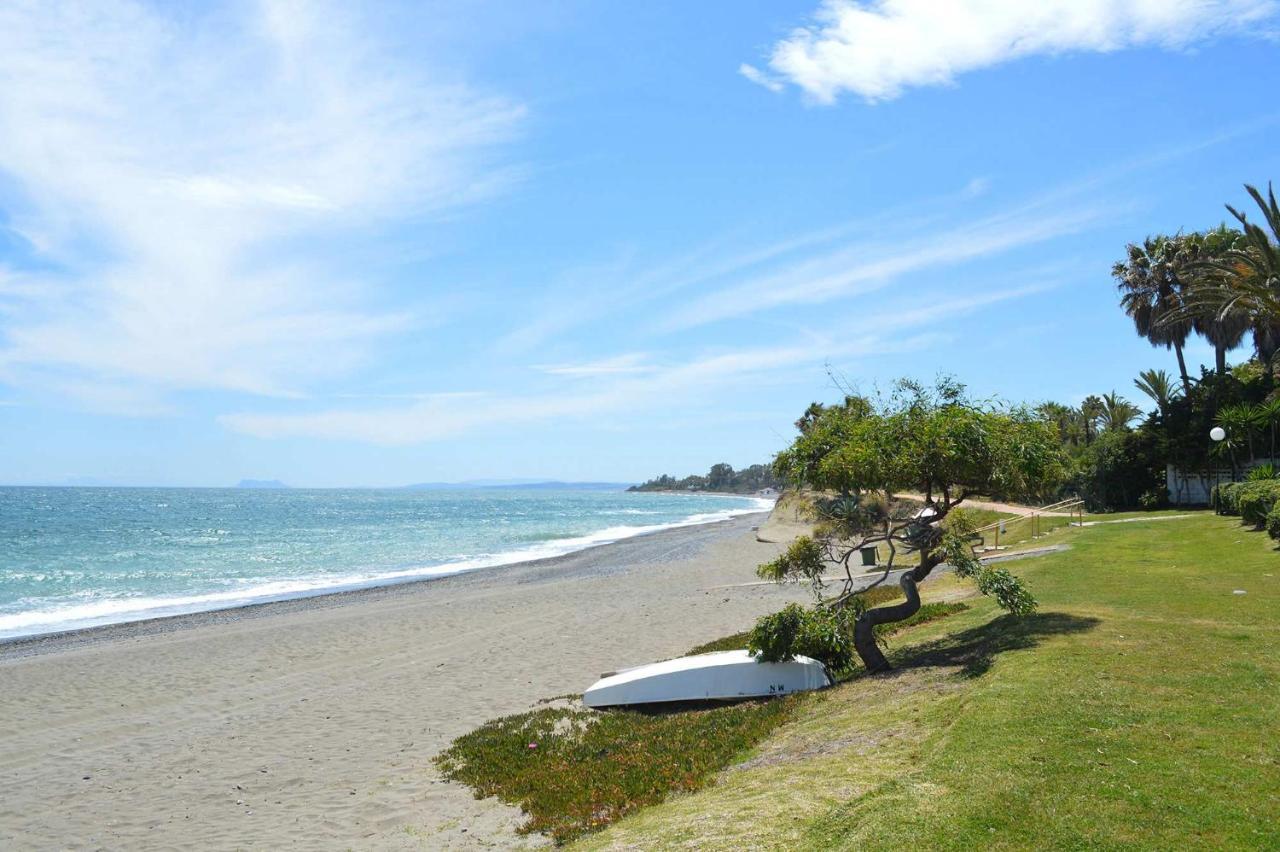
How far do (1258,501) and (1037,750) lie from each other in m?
18.2

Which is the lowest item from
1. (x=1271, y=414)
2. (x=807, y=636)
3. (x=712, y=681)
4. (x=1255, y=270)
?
(x=712, y=681)

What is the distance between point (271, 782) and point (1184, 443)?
129 feet

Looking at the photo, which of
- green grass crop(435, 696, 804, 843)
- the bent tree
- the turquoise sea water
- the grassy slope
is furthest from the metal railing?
the turquoise sea water

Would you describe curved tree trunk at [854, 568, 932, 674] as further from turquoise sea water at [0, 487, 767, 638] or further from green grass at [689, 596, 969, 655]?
turquoise sea water at [0, 487, 767, 638]

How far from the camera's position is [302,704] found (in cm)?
1505

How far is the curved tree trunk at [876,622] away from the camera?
463 inches

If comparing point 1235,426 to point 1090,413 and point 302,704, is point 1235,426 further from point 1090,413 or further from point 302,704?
point 1090,413

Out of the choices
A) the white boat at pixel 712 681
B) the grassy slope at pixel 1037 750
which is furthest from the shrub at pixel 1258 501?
the white boat at pixel 712 681

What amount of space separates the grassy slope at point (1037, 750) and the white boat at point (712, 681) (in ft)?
3.39

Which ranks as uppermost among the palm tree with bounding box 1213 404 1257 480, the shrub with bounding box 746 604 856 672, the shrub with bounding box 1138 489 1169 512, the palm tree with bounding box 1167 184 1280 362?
the palm tree with bounding box 1167 184 1280 362

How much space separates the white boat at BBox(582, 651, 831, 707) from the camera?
1224 centimetres

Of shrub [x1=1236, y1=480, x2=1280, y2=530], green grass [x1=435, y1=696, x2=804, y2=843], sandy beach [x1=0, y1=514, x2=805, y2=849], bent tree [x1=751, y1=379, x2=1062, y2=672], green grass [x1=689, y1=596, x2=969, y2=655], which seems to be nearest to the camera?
green grass [x1=435, y1=696, x2=804, y2=843]

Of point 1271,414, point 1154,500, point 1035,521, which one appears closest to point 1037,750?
point 1035,521

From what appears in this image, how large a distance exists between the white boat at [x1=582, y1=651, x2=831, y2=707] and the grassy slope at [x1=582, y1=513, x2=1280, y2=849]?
1.03 metres
